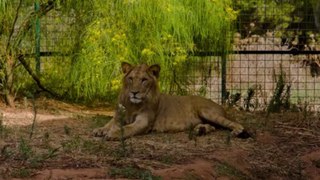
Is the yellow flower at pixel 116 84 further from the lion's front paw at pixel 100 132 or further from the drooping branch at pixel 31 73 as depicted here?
the lion's front paw at pixel 100 132

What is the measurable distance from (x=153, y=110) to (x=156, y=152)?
4.04ft

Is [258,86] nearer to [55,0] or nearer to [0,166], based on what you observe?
[55,0]

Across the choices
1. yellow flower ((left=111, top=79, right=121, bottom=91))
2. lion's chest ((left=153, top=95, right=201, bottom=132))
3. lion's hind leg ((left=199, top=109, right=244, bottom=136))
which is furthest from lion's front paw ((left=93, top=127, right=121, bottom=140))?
yellow flower ((left=111, top=79, right=121, bottom=91))

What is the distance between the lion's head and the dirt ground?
1.46 ft

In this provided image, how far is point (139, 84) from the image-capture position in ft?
27.8

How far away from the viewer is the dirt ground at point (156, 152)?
658 cm

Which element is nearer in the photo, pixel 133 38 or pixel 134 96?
pixel 134 96

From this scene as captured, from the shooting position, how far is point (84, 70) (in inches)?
416

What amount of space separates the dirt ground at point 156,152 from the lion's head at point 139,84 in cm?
45

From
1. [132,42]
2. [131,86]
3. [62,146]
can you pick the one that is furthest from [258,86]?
[62,146]

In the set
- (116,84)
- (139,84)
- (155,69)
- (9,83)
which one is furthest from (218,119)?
(9,83)

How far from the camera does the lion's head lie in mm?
8438

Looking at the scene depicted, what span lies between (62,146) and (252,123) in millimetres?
2986

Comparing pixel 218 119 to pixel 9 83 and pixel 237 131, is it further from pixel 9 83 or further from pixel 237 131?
pixel 9 83
